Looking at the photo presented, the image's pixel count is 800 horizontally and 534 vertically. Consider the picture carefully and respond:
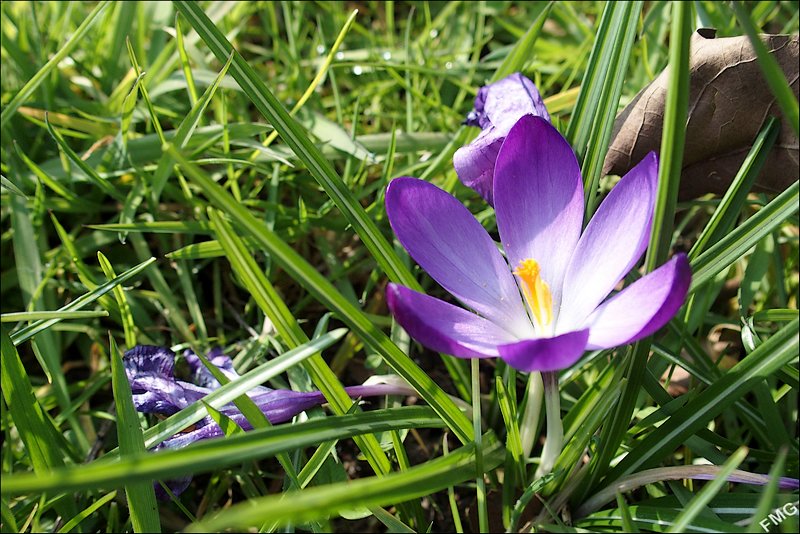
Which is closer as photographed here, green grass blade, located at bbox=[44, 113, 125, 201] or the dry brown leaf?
the dry brown leaf

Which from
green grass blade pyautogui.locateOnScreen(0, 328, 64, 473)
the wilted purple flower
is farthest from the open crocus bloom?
green grass blade pyautogui.locateOnScreen(0, 328, 64, 473)

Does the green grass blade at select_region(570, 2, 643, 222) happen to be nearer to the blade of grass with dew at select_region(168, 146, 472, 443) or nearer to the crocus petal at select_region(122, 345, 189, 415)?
the blade of grass with dew at select_region(168, 146, 472, 443)

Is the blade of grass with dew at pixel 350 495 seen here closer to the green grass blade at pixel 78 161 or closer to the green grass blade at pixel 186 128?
the green grass blade at pixel 186 128

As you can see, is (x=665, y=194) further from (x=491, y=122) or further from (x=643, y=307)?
(x=491, y=122)

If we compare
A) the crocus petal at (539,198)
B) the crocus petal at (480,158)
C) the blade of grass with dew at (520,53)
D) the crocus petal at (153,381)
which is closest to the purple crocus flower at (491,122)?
the crocus petal at (480,158)

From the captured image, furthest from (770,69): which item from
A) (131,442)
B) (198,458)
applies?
(131,442)

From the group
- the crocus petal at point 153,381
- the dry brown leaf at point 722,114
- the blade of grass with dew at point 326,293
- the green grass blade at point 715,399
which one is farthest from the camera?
the dry brown leaf at point 722,114
